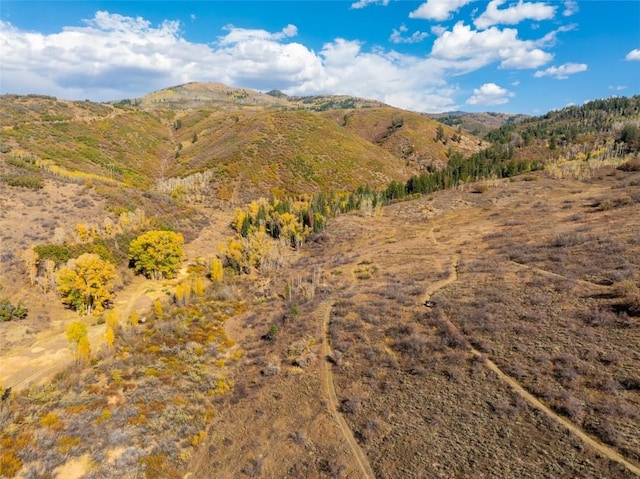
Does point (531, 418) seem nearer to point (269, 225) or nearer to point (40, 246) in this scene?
point (40, 246)

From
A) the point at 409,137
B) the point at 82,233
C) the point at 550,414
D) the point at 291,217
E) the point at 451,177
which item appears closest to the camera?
the point at 550,414

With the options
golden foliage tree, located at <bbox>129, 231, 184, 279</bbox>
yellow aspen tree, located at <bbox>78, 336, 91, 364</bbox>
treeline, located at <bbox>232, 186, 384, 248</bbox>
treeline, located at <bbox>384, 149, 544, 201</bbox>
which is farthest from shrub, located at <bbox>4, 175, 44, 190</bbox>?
treeline, located at <bbox>384, 149, 544, 201</bbox>

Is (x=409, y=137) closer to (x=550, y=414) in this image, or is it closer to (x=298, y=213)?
(x=298, y=213)

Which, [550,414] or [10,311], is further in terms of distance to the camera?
[10,311]

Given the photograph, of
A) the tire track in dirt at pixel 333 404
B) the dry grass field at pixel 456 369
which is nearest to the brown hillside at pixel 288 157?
the dry grass field at pixel 456 369

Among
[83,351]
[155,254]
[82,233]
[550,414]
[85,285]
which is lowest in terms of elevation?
[83,351]

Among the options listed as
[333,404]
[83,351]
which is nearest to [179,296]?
[83,351]
